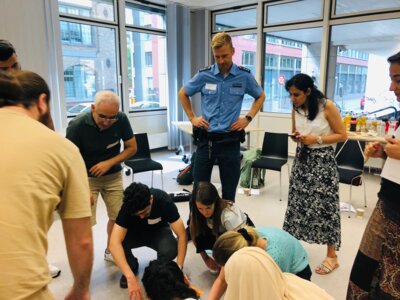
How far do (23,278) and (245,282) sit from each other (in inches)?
27.2

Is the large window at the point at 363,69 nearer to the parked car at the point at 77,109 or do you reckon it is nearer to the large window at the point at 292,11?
the large window at the point at 292,11

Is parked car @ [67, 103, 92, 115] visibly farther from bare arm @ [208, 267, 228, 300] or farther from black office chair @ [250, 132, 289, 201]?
bare arm @ [208, 267, 228, 300]

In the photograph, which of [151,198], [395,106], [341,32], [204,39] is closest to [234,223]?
[151,198]

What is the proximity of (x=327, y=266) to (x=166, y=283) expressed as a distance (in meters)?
1.29

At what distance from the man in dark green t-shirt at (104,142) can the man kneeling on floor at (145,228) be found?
28 centimetres

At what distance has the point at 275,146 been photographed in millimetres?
4023

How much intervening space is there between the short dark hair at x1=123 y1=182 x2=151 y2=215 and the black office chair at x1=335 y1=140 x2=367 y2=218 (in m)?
2.20

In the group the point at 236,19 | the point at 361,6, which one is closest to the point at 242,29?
the point at 236,19

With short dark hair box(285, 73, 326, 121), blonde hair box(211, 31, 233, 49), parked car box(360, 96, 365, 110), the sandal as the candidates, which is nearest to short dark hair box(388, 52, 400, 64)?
short dark hair box(285, 73, 326, 121)

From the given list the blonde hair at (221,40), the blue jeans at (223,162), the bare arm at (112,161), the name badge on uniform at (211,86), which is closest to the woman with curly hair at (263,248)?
the blue jeans at (223,162)

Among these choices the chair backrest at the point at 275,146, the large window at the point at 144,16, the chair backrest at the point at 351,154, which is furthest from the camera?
the large window at the point at 144,16

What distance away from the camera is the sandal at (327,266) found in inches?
89.6

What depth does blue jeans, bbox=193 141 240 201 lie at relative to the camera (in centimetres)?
239

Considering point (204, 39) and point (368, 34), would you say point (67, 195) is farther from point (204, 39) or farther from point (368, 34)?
point (204, 39)
